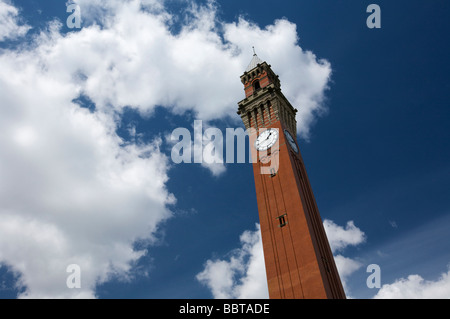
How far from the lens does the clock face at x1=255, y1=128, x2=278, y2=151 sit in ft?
144

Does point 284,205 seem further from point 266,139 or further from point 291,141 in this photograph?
point 291,141

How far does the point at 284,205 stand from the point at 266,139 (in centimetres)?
1097

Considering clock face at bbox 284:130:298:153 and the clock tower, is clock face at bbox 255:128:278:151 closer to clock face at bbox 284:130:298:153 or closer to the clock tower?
the clock tower

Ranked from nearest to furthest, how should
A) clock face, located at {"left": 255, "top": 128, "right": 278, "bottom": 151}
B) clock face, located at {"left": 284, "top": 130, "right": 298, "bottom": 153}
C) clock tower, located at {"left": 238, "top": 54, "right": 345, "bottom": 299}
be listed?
clock tower, located at {"left": 238, "top": 54, "right": 345, "bottom": 299}
clock face, located at {"left": 255, "top": 128, "right": 278, "bottom": 151}
clock face, located at {"left": 284, "top": 130, "right": 298, "bottom": 153}

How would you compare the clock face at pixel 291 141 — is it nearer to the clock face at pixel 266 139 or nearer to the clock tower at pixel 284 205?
the clock tower at pixel 284 205

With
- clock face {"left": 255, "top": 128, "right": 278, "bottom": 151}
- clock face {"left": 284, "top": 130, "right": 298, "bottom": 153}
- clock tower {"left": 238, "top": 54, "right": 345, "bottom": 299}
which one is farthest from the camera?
clock face {"left": 284, "top": 130, "right": 298, "bottom": 153}

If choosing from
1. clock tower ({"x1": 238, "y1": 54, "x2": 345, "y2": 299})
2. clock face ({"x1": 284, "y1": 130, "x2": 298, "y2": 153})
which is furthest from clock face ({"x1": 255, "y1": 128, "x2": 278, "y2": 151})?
clock face ({"x1": 284, "y1": 130, "x2": 298, "y2": 153})

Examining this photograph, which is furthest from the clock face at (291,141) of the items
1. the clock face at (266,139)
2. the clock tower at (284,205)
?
the clock face at (266,139)

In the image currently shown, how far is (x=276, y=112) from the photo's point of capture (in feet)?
151

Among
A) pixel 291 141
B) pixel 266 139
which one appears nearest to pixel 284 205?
pixel 266 139

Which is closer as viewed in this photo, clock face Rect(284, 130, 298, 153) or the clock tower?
the clock tower
